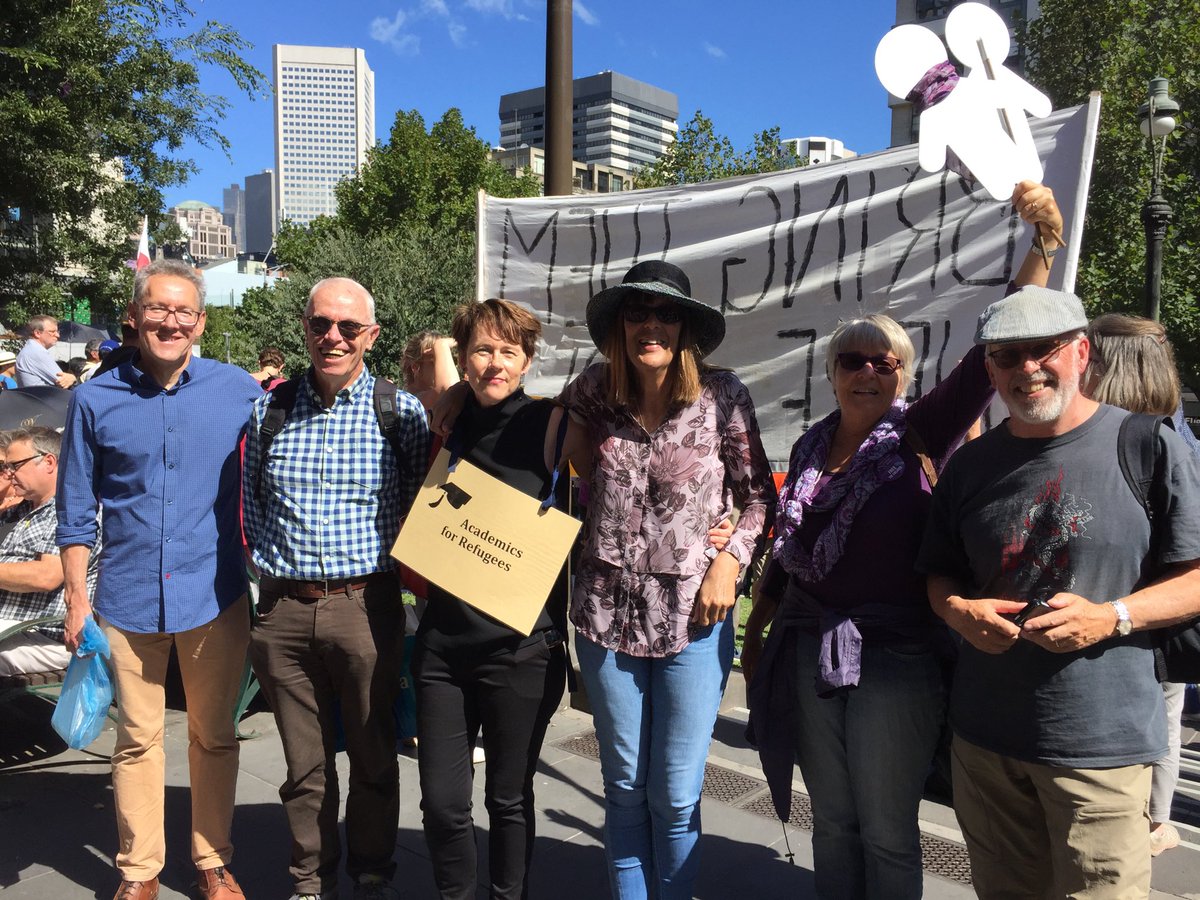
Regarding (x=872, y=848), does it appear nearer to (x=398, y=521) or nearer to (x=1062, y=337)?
(x=1062, y=337)

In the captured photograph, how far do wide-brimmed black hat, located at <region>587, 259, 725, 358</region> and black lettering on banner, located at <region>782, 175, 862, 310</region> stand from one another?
2095 mm

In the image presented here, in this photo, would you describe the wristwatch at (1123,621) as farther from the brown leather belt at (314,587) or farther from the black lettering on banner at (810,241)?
the black lettering on banner at (810,241)

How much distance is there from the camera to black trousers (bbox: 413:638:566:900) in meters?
2.62

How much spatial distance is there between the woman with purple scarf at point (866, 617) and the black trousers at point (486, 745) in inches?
24.0

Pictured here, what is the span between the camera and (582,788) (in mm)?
3986

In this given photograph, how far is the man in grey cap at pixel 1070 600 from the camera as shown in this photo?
6.38 feet

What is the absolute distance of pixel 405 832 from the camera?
3.59 metres

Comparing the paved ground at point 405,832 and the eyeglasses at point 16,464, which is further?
the eyeglasses at point 16,464

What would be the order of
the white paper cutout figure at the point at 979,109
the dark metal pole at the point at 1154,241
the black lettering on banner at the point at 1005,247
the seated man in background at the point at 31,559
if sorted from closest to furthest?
Answer: the white paper cutout figure at the point at 979,109 → the seated man in background at the point at 31,559 → the black lettering on banner at the point at 1005,247 → the dark metal pole at the point at 1154,241

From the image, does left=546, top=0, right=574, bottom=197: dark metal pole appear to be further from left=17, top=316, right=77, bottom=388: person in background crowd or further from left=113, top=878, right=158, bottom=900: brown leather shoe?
left=17, top=316, right=77, bottom=388: person in background crowd

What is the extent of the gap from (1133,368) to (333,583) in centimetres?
234

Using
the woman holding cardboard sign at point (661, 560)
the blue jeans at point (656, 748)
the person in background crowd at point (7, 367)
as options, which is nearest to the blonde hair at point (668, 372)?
the woman holding cardboard sign at point (661, 560)

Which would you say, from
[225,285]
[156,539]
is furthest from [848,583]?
[225,285]

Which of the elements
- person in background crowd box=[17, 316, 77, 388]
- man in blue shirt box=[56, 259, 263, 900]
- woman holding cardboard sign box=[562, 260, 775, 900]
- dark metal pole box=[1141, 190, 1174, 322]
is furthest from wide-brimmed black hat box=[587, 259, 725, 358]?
dark metal pole box=[1141, 190, 1174, 322]
